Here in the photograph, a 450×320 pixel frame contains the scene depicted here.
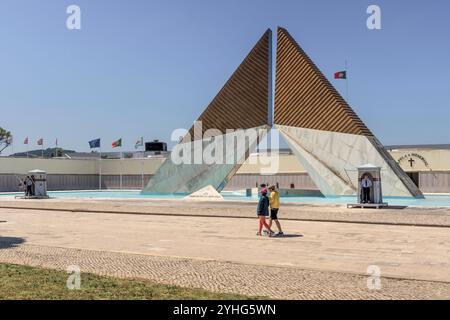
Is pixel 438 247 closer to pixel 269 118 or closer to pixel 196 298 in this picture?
pixel 196 298

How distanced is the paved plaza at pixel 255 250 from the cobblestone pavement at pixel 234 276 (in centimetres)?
1

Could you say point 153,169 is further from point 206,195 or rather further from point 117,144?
point 206,195

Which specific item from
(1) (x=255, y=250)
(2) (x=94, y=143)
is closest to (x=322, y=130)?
(1) (x=255, y=250)

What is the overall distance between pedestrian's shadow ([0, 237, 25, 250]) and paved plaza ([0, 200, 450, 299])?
0.07 ft

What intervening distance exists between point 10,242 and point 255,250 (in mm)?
5676

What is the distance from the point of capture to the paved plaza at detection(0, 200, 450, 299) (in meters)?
7.13

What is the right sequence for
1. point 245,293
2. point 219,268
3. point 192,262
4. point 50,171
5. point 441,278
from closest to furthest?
point 245,293, point 441,278, point 219,268, point 192,262, point 50,171

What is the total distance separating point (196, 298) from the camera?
19.9ft

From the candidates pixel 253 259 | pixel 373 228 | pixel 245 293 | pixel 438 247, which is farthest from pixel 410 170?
pixel 245 293

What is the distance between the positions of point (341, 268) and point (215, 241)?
4233mm

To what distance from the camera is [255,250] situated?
10.6 m

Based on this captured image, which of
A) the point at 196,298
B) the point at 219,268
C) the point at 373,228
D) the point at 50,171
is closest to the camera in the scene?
the point at 196,298

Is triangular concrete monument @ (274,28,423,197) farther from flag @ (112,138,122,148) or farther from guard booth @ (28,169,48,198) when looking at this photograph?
flag @ (112,138,122,148)

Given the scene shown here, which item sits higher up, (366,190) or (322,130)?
(322,130)
